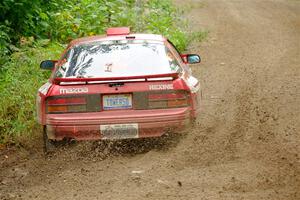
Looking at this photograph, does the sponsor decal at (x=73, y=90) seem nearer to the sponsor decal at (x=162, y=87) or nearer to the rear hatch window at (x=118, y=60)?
the rear hatch window at (x=118, y=60)

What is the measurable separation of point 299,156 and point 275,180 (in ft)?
3.20

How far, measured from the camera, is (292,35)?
59.8 feet

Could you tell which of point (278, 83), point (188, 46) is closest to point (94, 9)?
point (188, 46)

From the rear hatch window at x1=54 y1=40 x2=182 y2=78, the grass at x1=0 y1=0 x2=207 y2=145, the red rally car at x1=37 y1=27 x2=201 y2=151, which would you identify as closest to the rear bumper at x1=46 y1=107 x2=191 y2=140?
the red rally car at x1=37 y1=27 x2=201 y2=151

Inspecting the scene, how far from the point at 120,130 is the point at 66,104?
2.33 feet

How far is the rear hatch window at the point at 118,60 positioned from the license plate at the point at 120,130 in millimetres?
633

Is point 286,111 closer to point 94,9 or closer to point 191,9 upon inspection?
point 94,9

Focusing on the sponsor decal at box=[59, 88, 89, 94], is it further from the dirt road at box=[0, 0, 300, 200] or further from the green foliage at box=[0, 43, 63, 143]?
the green foliage at box=[0, 43, 63, 143]

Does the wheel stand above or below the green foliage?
above

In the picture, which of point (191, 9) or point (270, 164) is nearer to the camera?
point (270, 164)

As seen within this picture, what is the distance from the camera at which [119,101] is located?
22.1 feet

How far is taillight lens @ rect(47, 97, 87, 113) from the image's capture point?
672 cm

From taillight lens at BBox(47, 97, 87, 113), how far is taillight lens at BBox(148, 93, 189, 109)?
793mm

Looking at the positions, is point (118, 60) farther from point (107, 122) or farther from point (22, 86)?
point (22, 86)
